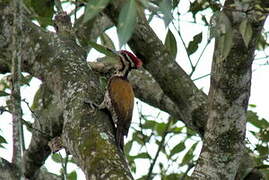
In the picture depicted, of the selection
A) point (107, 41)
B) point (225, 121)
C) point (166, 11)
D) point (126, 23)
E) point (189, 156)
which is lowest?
point (126, 23)

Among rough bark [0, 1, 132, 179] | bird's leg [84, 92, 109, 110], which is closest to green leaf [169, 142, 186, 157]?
rough bark [0, 1, 132, 179]

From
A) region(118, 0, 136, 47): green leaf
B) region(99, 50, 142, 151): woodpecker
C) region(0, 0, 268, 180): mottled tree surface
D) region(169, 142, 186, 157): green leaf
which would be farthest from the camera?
region(169, 142, 186, 157): green leaf

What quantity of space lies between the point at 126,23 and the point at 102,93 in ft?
6.88

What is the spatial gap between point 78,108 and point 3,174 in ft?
1.85

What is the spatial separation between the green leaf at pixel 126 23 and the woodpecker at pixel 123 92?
7.77 ft

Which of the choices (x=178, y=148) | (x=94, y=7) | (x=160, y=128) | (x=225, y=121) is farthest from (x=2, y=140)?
(x=94, y=7)

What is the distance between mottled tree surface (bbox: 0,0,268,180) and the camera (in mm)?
3861

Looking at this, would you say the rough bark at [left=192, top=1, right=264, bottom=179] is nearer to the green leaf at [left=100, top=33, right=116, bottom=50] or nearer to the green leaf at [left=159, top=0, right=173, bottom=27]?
the green leaf at [left=159, top=0, right=173, bottom=27]

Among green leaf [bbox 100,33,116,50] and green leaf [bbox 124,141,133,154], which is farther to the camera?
green leaf [bbox 124,141,133,154]

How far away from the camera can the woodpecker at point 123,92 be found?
5.29 metres

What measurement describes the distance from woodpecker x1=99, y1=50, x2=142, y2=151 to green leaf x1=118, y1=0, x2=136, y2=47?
2367mm

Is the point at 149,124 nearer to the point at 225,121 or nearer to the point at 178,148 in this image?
the point at 178,148

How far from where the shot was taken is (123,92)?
560 centimetres

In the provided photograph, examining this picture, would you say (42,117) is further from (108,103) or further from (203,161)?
(203,161)
